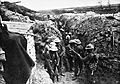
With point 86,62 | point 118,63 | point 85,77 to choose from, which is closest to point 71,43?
point 86,62

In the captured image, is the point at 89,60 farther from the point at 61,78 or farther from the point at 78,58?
the point at 61,78

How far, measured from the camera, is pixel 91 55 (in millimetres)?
8156

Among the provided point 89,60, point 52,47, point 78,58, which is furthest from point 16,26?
point 78,58

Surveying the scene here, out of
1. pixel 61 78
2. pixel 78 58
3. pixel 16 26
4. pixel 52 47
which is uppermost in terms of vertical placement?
pixel 16 26

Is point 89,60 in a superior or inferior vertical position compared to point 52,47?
inferior

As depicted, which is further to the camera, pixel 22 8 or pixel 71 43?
pixel 71 43

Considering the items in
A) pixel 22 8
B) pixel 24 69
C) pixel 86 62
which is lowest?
pixel 86 62

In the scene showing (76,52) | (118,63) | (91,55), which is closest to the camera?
(118,63)

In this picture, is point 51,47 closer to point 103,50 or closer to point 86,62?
point 86,62

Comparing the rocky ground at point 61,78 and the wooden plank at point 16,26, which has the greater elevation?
the wooden plank at point 16,26

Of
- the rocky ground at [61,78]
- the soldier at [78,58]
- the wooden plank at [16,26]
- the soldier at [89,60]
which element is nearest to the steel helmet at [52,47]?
the rocky ground at [61,78]

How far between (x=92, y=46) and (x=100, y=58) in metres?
0.70

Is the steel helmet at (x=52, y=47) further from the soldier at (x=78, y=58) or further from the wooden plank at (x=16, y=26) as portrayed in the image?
the wooden plank at (x=16, y=26)

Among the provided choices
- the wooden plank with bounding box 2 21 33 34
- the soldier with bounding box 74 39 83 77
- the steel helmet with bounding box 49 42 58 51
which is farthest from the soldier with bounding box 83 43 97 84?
the wooden plank with bounding box 2 21 33 34
